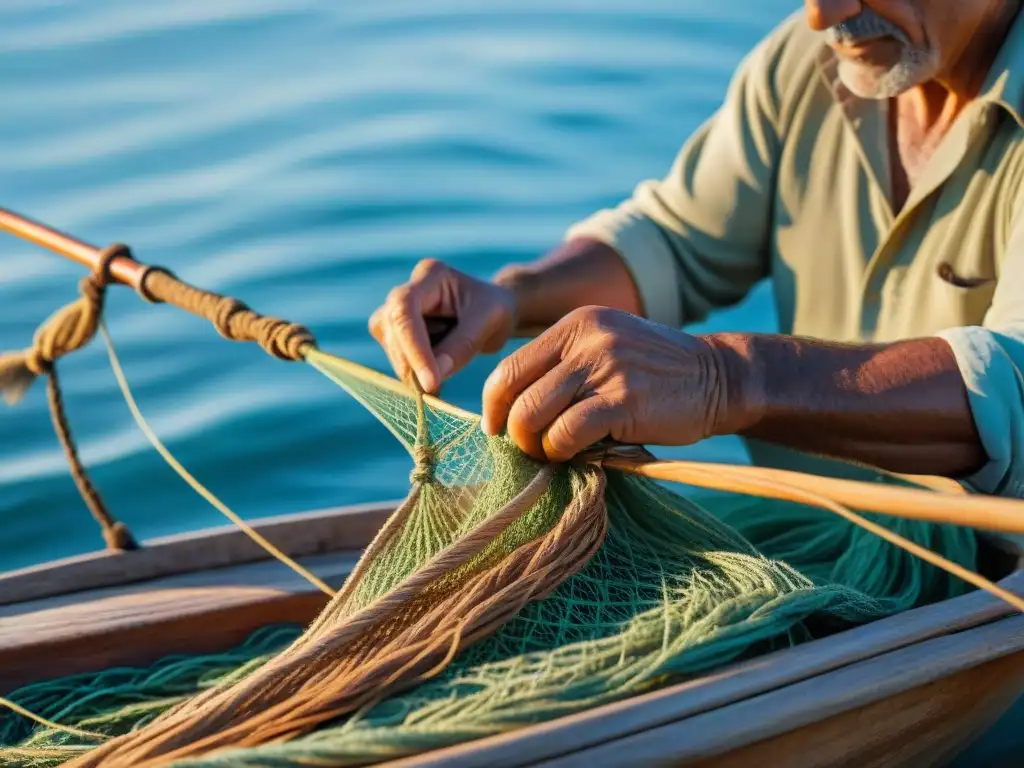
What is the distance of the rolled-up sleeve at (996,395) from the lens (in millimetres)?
1691

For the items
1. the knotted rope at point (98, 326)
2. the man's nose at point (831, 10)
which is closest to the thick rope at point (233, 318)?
the knotted rope at point (98, 326)

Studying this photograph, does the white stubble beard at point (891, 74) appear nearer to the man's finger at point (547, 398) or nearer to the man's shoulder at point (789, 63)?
the man's shoulder at point (789, 63)

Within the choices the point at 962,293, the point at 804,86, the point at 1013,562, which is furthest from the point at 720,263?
the point at 1013,562

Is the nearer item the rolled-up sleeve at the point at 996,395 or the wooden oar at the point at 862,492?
the wooden oar at the point at 862,492

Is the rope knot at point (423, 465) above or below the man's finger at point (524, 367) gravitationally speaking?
below

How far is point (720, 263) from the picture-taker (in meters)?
2.52

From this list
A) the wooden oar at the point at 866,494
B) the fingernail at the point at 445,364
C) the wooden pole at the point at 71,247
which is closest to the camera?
the wooden oar at the point at 866,494

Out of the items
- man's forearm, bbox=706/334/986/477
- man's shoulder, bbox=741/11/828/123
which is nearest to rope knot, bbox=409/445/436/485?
man's forearm, bbox=706/334/986/477

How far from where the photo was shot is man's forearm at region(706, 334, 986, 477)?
1.70 m

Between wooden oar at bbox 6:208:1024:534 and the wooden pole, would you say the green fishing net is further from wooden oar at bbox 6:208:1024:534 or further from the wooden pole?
the wooden pole

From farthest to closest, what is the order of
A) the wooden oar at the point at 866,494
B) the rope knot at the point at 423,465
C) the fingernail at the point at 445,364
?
the fingernail at the point at 445,364, the rope knot at the point at 423,465, the wooden oar at the point at 866,494

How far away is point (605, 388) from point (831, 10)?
2.56 feet

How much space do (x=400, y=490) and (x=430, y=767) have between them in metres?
2.13

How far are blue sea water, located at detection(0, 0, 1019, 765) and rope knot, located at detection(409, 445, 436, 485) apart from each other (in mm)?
1618
